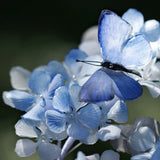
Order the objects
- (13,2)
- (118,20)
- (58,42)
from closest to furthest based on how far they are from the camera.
Result: (118,20) → (58,42) → (13,2)

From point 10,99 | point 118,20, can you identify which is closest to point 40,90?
point 10,99

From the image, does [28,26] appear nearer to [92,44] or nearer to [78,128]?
[92,44]

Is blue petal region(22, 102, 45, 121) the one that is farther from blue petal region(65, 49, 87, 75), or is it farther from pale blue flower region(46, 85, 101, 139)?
blue petal region(65, 49, 87, 75)

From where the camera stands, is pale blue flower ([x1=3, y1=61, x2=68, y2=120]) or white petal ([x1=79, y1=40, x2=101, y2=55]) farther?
white petal ([x1=79, y1=40, x2=101, y2=55])

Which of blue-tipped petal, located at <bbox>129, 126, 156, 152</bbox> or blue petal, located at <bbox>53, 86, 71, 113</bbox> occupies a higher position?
blue petal, located at <bbox>53, 86, 71, 113</bbox>

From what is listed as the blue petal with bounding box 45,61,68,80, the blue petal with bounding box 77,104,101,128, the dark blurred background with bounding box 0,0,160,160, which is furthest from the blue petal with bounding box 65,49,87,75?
the dark blurred background with bounding box 0,0,160,160

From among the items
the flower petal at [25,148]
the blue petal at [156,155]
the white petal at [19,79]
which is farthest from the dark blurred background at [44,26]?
the blue petal at [156,155]
